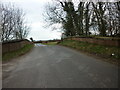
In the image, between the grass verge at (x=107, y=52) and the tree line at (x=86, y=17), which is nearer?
the grass verge at (x=107, y=52)

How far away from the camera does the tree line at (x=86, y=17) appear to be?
492 inches

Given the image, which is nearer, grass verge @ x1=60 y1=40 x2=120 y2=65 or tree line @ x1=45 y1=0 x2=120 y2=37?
grass verge @ x1=60 y1=40 x2=120 y2=65

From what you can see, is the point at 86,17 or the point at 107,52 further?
the point at 86,17

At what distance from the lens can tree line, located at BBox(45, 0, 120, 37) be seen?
41.0 ft

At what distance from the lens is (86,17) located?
56.8 feet

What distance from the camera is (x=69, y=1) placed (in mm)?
18875

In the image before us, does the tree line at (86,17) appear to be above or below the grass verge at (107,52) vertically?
above

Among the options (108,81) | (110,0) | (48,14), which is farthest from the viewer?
(48,14)

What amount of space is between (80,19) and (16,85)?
16779 mm

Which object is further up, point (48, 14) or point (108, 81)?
point (48, 14)

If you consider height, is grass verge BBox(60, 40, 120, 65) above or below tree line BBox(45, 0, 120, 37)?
below

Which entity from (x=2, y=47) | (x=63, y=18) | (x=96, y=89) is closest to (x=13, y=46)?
(x=2, y=47)

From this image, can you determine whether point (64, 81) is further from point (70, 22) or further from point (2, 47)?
point (70, 22)

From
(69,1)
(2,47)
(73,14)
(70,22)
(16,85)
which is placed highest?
(69,1)
